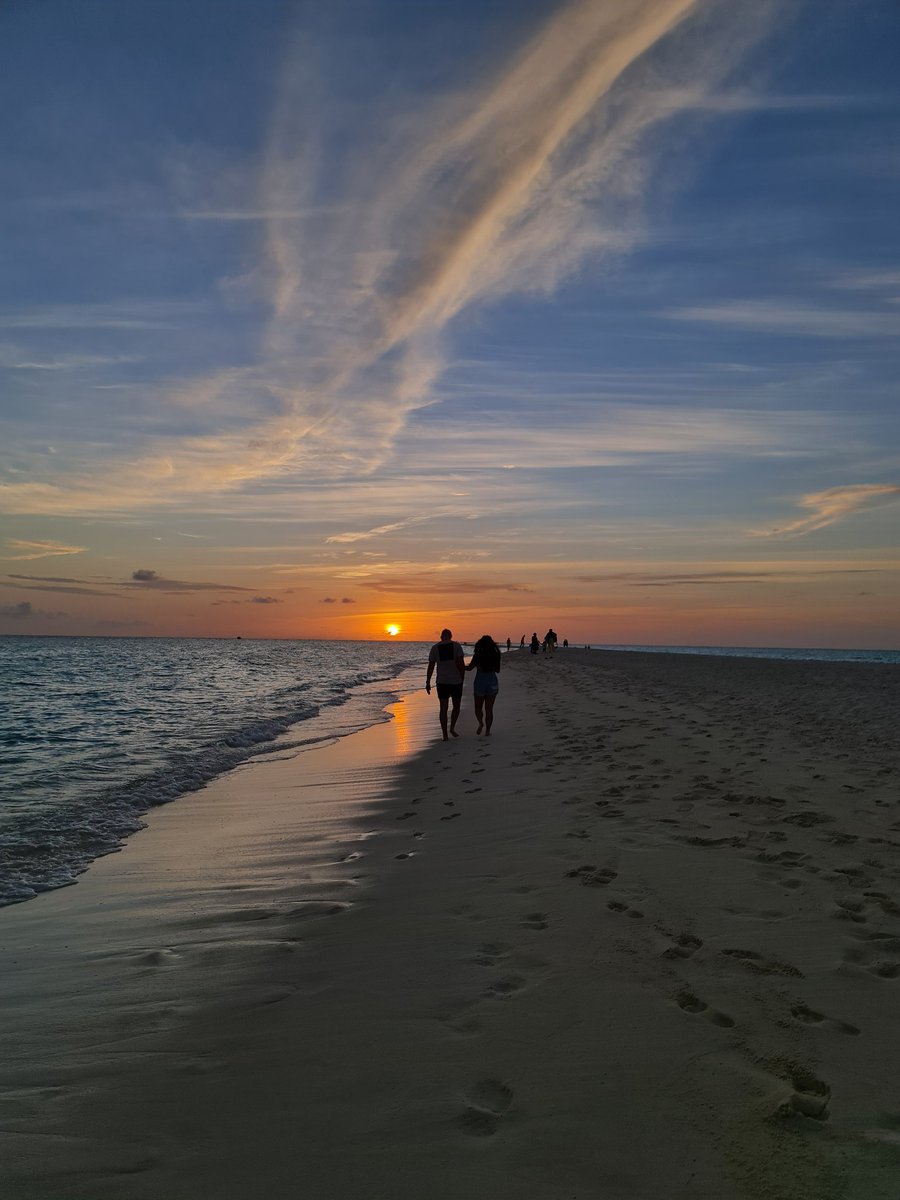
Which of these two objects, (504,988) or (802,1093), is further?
(504,988)

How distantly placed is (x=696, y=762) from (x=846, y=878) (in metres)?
4.96

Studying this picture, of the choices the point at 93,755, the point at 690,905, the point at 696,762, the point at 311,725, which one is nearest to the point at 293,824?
the point at 690,905

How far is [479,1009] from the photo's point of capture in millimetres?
3820

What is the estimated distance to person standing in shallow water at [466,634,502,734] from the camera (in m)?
15.4

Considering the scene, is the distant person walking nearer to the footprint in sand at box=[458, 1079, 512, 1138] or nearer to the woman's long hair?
the woman's long hair

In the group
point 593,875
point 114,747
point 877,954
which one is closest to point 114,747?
point 114,747

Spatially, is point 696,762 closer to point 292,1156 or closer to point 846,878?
point 846,878

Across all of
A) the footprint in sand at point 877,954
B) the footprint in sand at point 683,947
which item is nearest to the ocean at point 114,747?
the footprint in sand at point 683,947

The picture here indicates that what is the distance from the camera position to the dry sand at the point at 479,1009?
2.72m

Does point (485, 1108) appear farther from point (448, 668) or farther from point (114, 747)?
point (114, 747)

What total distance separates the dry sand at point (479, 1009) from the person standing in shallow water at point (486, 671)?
6.91m

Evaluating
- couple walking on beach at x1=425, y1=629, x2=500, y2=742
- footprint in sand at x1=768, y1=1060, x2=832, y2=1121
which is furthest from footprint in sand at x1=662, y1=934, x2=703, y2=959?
couple walking on beach at x1=425, y1=629, x2=500, y2=742

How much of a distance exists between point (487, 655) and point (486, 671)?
78cm

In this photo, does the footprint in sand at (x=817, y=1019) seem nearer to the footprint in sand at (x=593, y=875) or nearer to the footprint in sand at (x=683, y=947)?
the footprint in sand at (x=683, y=947)
